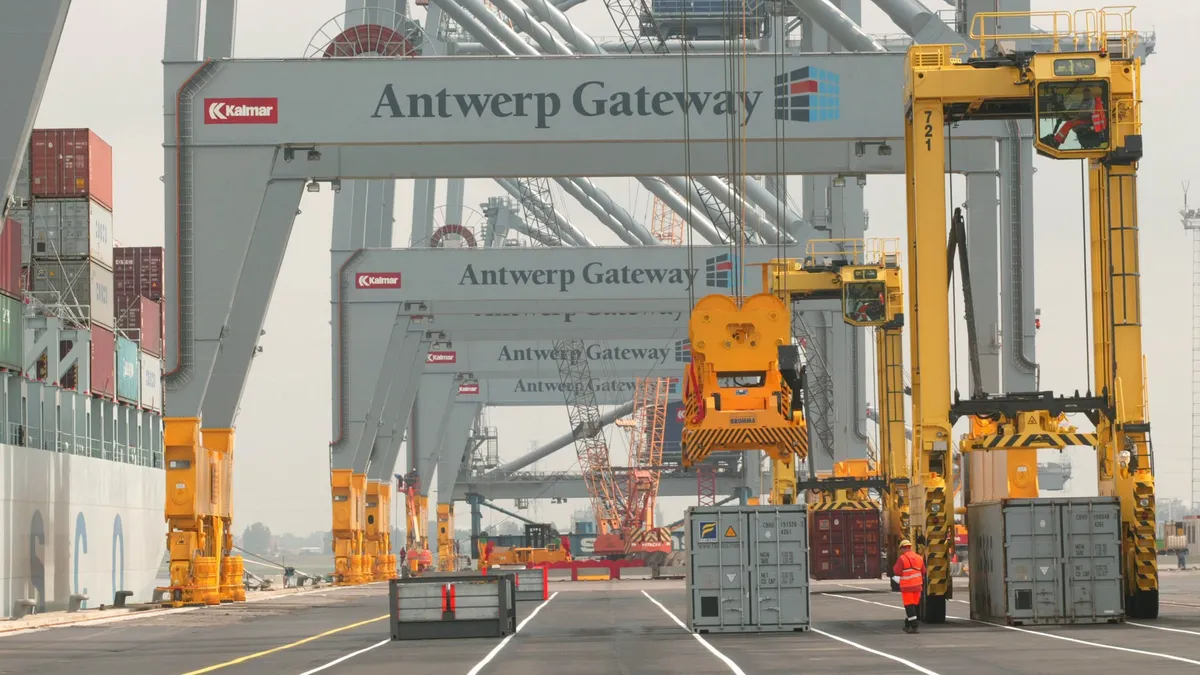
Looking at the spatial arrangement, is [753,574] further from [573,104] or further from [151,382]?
[151,382]

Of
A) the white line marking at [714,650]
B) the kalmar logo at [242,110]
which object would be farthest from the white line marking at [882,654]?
the kalmar logo at [242,110]

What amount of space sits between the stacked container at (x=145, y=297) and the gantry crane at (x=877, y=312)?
1013 inches

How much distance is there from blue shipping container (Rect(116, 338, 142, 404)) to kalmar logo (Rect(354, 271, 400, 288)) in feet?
29.8

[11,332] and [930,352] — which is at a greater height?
[11,332]

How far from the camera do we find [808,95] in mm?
31906

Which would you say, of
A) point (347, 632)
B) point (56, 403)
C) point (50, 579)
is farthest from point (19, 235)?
point (347, 632)

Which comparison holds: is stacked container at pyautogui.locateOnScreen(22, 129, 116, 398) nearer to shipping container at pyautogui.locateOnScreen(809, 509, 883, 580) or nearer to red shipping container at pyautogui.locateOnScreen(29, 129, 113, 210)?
red shipping container at pyautogui.locateOnScreen(29, 129, 113, 210)

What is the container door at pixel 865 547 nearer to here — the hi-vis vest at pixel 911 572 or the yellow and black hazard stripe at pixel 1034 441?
the yellow and black hazard stripe at pixel 1034 441

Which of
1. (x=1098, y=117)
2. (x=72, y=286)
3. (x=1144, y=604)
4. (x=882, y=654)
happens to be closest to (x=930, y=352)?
(x=1098, y=117)

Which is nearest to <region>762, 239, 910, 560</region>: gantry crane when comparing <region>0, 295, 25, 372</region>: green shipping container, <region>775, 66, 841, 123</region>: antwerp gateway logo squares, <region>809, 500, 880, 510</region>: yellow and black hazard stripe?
<region>809, 500, 880, 510</region>: yellow and black hazard stripe

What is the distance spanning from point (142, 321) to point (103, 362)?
6.19 metres

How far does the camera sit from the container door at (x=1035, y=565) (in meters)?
23.1

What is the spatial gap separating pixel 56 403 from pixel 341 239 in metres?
10.6

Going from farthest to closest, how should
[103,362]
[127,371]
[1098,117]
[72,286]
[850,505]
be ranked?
[127,371] < [103,362] < [72,286] < [850,505] < [1098,117]
